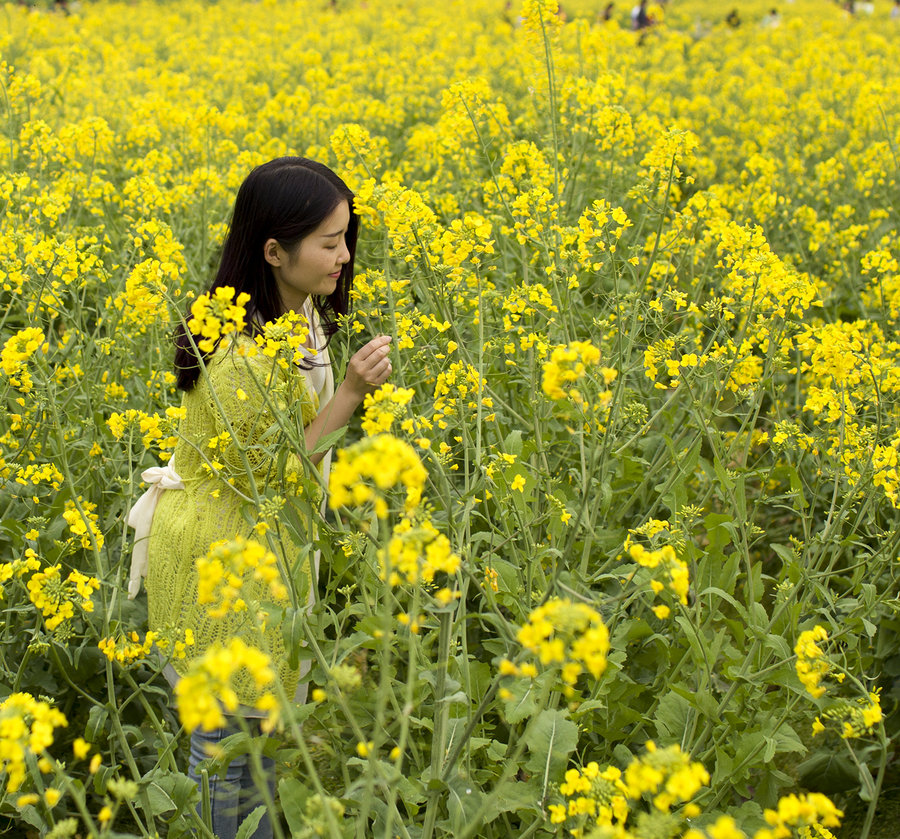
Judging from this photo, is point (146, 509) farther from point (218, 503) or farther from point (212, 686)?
point (212, 686)

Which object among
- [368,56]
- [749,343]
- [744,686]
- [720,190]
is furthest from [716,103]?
[744,686]

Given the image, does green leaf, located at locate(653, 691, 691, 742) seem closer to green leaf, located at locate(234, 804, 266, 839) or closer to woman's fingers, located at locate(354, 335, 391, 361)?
green leaf, located at locate(234, 804, 266, 839)

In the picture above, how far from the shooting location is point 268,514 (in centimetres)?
192

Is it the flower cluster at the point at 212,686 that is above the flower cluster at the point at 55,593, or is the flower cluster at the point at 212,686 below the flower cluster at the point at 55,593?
above

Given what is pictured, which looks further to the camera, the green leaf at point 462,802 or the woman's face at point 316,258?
the woman's face at point 316,258

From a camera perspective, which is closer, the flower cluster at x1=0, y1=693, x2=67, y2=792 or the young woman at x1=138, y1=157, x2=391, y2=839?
the flower cluster at x1=0, y1=693, x2=67, y2=792

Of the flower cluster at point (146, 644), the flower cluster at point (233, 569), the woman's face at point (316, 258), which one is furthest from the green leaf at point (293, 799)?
the woman's face at point (316, 258)

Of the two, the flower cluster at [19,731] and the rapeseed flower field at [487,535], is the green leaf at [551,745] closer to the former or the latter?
the rapeseed flower field at [487,535]

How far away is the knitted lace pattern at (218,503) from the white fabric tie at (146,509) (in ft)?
0.08

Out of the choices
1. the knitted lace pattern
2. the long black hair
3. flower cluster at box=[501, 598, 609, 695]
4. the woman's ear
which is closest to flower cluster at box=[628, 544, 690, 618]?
flower cluster at box=[501, 598, 609, 695]

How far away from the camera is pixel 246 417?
2.30m

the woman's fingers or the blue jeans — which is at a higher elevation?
the woman's fingers

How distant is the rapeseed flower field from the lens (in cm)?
159

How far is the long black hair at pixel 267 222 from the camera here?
2410 millimetres
